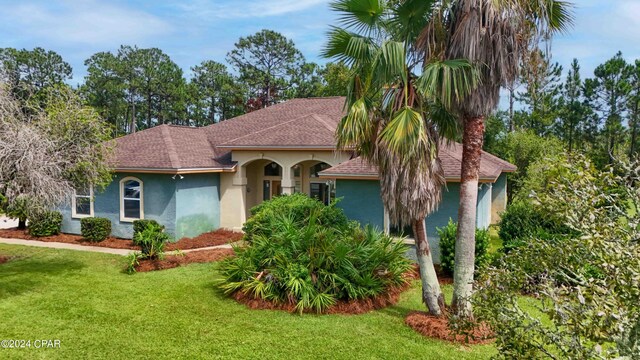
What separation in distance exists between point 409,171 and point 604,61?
37325 millimetres

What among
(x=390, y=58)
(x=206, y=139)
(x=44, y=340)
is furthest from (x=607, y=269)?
(x=206, y=139)

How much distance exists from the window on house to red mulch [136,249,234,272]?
6.53 meters

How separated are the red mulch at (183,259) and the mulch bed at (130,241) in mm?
1659

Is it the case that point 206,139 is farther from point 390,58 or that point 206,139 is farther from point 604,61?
point 604,61

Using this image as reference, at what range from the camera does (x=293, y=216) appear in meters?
12.9

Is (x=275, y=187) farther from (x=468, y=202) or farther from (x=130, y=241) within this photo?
(x=468, y=202)

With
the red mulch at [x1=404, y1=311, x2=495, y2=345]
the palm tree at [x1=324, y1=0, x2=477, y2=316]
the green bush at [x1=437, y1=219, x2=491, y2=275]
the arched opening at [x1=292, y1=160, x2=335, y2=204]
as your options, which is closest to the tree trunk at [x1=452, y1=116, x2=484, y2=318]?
the red mulch at [x1=404, y1=311, x2=495, y2=345]

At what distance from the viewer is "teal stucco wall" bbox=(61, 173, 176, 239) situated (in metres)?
16.9

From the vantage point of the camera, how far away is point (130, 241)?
56.0 ft

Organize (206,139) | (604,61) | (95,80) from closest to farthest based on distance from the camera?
1. (206,139)
2. (604,61)
3. (95,80)

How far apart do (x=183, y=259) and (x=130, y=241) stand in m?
4.52

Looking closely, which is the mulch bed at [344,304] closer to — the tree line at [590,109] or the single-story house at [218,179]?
the single-story house at [218,179]

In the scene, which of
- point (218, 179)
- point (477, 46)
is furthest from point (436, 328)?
point (218, 179)

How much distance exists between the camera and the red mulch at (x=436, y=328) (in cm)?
808
